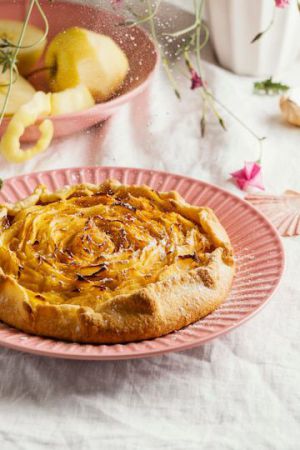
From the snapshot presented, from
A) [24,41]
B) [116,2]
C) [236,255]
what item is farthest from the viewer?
[24,41]

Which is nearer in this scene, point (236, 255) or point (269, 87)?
point (236, 255)

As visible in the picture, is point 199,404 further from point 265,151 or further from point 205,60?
point 205,60

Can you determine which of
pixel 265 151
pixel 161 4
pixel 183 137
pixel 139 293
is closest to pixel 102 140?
pixel 183 137

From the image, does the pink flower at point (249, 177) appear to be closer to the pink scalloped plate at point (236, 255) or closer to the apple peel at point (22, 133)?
the pink scalloped plate at point (236, 255)

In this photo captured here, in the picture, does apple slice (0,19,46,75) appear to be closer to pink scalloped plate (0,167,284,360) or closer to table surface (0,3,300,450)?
pink scalloped plate (0,167,284,360)

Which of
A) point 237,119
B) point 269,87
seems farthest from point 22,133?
point 269,87

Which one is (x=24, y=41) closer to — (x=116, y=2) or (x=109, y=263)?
(x=116, y=2)

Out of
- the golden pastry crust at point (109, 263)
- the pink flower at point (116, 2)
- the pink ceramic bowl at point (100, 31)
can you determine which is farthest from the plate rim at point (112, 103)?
the golden pastry crust at point (109, 263)
